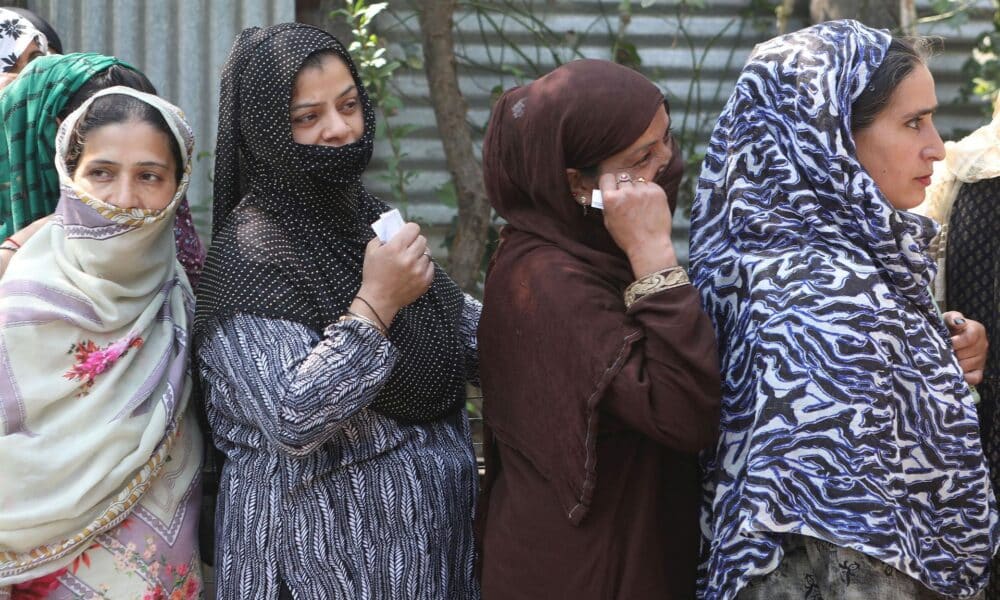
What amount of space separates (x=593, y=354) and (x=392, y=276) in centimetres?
42

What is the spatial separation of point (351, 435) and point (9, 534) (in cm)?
65

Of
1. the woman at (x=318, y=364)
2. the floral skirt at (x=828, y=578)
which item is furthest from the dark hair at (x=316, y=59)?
the floral skirt at (x=828, y=578)

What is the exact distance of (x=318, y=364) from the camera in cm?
209

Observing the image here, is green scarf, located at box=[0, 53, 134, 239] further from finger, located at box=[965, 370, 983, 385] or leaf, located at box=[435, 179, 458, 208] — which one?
finger, located at box=[965, 370, 983, 385]

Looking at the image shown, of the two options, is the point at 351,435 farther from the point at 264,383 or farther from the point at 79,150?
the point at 79,150

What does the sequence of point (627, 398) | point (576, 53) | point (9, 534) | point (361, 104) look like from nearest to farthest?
point (627, 398) < point (9, 534) < point (361, 104) < point (576, 53)

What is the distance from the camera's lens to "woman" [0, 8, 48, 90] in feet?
10.0

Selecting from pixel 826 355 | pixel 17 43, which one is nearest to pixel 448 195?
pixel 17 43

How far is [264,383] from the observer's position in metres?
2.12

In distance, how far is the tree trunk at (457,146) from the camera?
3.89m

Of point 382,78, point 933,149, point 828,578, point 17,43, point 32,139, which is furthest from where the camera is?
point 382,78

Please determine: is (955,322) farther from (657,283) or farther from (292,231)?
(292,231)

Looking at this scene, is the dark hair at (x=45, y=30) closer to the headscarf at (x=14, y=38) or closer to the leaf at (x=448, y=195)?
the headscarf at (x=14, y=38)

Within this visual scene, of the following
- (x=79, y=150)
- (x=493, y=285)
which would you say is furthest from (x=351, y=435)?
(x=79, y=150)
